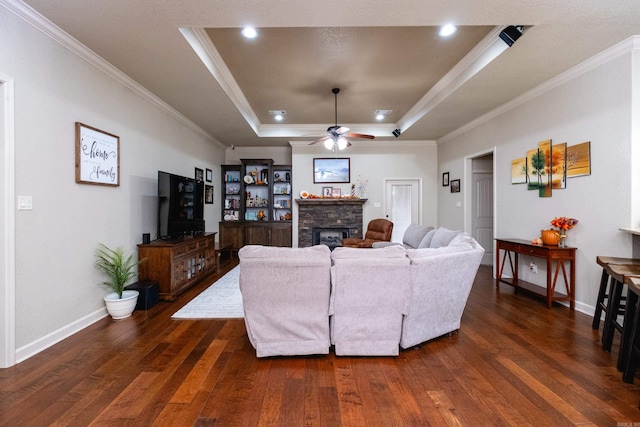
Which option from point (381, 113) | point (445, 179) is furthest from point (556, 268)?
point (381, 113)

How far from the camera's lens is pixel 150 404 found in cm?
171

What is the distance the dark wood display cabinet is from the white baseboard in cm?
378

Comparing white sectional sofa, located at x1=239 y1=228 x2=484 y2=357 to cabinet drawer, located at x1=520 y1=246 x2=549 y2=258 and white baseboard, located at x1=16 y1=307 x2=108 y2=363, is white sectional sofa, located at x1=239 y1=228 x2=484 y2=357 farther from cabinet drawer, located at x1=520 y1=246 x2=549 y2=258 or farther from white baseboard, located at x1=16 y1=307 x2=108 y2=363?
cabinet drawer, located at x1=520 y1=246 x2=549 y2=258

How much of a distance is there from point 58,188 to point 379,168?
5.70 metres

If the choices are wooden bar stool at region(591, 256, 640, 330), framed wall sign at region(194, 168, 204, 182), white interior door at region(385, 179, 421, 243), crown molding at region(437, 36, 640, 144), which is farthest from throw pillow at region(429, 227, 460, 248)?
framed wall sign at region(194, 168, 204, 182)

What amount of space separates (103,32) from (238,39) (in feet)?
3.88

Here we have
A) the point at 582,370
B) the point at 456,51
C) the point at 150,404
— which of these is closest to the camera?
the point at 150,404

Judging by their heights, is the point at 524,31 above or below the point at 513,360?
above

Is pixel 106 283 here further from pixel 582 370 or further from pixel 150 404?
pixel 582 370

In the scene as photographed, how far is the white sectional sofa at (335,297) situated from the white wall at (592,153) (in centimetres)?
210

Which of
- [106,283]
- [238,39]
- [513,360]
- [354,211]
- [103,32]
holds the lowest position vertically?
[513,360]

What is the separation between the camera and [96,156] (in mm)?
2988

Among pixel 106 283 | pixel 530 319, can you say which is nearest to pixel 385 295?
pixel 530 319

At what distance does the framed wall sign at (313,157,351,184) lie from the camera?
6.80 metres
